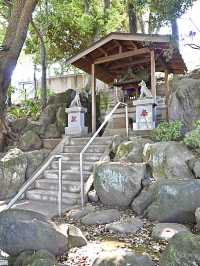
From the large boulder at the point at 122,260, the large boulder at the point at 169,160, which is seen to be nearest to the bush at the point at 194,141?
the large boulder at the point at 169,160

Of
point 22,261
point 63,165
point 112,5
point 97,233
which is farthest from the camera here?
point 112,5

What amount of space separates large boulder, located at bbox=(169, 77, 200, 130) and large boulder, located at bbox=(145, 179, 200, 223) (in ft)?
13.6

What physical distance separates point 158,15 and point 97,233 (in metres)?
6.65

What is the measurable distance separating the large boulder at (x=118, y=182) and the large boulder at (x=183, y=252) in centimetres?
302

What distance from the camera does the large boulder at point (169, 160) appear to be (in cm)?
705

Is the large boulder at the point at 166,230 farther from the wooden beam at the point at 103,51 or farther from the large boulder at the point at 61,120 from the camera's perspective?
the large boulder at the point at 61,120

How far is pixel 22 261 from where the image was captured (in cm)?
420

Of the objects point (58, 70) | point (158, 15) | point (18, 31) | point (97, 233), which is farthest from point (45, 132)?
point (58, 70)

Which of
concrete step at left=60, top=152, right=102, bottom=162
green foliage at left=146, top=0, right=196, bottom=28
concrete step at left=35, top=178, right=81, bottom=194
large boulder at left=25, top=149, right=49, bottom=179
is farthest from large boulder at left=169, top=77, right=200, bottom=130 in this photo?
large boulder at left=25, top=149, right=49, bottom=179

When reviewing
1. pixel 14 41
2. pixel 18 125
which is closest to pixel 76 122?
pixel 18 125

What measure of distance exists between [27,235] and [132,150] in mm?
4181

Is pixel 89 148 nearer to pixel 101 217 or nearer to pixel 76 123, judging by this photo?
pixel 76 123

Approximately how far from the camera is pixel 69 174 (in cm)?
848

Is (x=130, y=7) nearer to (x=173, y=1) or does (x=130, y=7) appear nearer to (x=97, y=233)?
(x=173, y=1)
